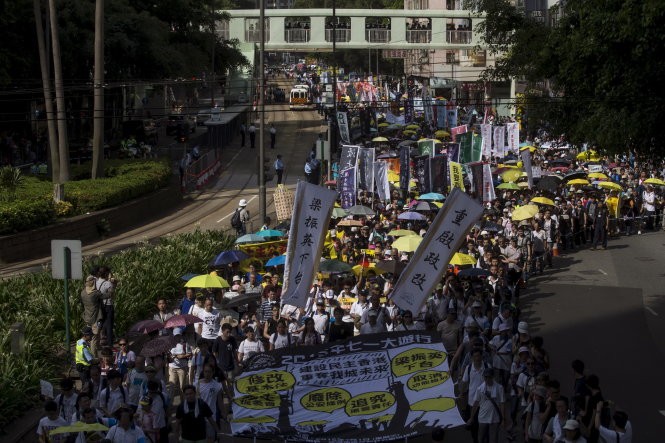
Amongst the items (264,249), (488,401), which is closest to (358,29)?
(264,249)

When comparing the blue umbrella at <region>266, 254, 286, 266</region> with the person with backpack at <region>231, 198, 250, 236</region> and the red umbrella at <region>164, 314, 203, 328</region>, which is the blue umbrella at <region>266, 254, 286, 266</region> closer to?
the red umbrella at <region>164, 314, 203, 328</region>

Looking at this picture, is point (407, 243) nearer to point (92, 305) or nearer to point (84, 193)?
point (92, 305)

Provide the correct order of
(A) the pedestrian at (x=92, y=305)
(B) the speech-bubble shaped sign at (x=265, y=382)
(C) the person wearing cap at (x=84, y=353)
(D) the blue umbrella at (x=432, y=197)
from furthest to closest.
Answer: (D) the blue umbrella at (x=432, y=197), (A) the pedestrian at (x=92, y=305), (C) the person wearing cap at (x=84, y=353), (B) the speech-bubble shaped sign at (x=265, y=382)

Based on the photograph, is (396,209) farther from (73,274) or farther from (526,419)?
(526,419)

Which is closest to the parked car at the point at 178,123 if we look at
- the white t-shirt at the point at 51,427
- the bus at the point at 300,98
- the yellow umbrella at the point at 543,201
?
the bus at the point at 300,98

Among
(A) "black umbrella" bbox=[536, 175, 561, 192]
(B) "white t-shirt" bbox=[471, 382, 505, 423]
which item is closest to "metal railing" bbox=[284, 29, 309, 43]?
(A) "black umbrella" bbox=[536, 175, 561, 192]

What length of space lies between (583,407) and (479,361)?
185cm

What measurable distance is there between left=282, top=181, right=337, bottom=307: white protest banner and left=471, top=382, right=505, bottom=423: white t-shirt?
408 cm

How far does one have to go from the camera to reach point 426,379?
13.6 m

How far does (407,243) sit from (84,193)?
13741 millimetres

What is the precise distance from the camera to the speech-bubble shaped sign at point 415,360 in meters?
13.6

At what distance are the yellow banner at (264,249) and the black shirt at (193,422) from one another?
481 inches

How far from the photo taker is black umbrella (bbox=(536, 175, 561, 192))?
38.7 m

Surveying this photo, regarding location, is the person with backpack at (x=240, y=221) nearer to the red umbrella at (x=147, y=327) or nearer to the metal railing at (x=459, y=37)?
the red umbrella at (x=147, y=327)
